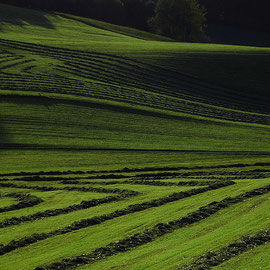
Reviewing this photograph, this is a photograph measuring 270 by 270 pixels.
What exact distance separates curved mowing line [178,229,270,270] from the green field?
0.10m

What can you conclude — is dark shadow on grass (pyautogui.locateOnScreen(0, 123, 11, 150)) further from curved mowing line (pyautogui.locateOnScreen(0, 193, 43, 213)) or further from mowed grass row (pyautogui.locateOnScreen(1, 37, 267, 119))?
curved mowing line (pyautogui.locateOnScreen(0, 193, 43, 213))

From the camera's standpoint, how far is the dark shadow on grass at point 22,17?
140375mm

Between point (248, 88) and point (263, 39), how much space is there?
82.8 meters

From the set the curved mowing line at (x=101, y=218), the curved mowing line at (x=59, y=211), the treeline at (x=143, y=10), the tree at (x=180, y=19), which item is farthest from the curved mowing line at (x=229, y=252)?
the treeline at (x=143, y=10)

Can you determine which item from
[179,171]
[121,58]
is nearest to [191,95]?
[121,58]

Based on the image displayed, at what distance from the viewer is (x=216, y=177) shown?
162 feet

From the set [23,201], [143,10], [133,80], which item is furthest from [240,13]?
[23,201]

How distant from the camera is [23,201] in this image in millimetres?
41344

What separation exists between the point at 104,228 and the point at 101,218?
217cm

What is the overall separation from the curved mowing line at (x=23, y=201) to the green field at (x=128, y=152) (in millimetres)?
150

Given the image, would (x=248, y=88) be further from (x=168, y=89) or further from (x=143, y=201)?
(x=143, y=201)

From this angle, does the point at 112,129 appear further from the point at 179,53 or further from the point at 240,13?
the point at 240,13

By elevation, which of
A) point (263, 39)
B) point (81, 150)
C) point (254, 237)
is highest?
point (263, 39)

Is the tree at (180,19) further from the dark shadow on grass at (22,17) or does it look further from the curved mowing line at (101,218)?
the curved mowing line at (101,218)
